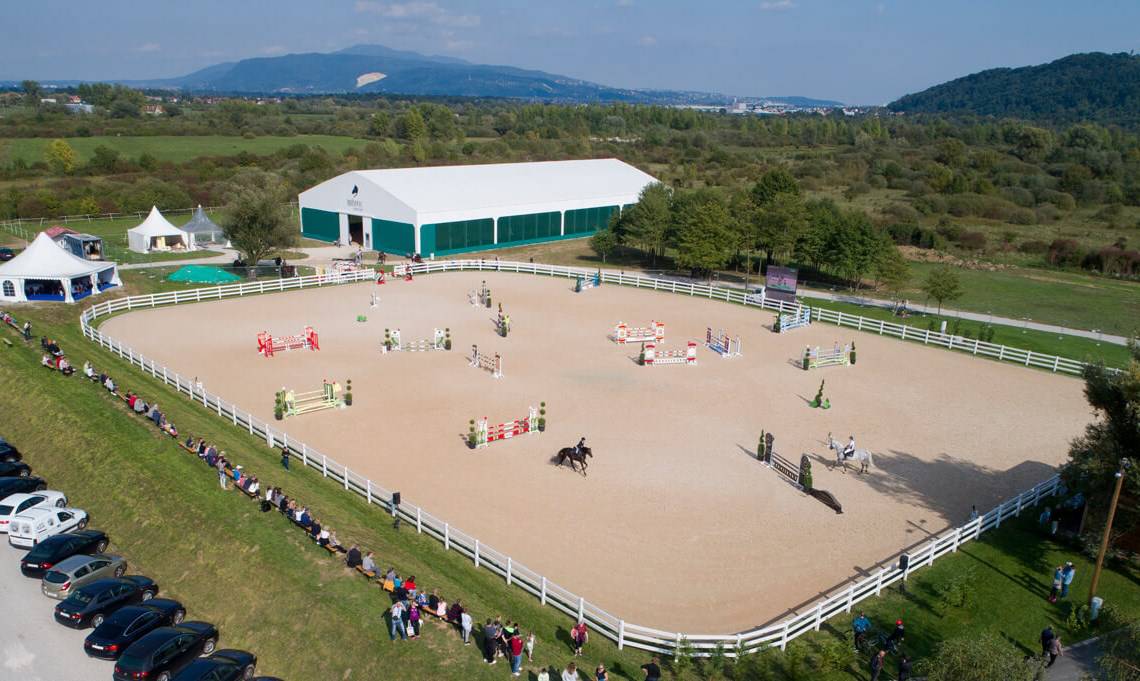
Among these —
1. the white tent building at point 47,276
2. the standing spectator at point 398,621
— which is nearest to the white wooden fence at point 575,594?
the standing spectator at point 398,621

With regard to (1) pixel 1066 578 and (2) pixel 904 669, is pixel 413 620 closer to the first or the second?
(2) pixel 904 669

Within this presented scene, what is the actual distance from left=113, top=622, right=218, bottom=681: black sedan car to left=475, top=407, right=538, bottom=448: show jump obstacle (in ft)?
30.7

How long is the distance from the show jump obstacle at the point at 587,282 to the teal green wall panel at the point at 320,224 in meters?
21.9

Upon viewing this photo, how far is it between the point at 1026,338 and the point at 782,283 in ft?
39.2

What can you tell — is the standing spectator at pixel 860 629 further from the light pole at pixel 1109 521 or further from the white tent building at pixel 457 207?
the white tent building at pixel 457 207

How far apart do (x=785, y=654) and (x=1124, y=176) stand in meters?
117

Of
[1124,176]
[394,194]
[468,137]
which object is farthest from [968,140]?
[394,194]

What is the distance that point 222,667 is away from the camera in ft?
45.5

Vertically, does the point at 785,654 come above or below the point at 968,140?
below

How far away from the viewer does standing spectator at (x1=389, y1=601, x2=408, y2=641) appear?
571 inches

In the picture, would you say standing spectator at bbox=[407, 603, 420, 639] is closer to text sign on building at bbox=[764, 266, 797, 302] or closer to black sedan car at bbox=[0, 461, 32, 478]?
black sedan car at bbox=[0, 461, 32, 478]

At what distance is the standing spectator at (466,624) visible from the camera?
1438 centimetres

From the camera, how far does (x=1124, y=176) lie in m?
104

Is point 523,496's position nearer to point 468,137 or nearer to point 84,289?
point 84,289
